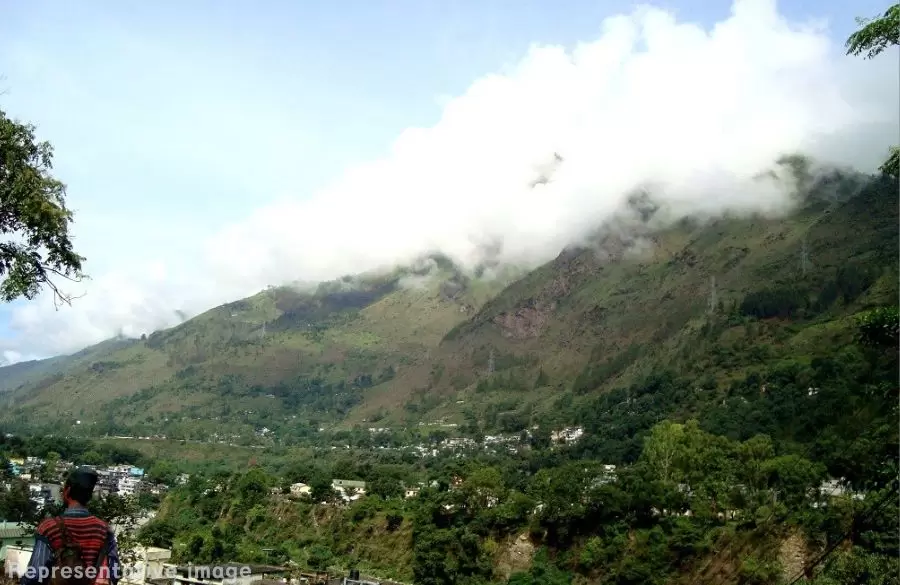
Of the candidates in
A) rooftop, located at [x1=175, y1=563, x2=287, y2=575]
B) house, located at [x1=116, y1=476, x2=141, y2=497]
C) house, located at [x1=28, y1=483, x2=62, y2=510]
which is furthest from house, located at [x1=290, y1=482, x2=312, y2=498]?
house, located at [x1=116, y1=476, x2=141, y2=497]

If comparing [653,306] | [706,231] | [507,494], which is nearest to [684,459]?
[507,494]

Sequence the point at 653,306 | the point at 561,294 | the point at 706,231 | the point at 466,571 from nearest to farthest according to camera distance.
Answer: the point at 466,571, the point at 653,306, the point at 706,231, the point at 561,294

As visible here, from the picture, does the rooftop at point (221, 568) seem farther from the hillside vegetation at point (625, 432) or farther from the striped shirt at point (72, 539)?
the striped shirt at point (72, 539)

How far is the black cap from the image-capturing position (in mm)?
4297

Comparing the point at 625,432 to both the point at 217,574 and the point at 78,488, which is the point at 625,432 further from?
the point at 78,488

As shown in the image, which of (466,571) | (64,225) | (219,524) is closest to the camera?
(64,225)

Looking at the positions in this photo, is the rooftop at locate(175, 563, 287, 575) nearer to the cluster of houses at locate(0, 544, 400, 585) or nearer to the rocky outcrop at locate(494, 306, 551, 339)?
the cluster of houses at locate(0, 544, 400, 585)

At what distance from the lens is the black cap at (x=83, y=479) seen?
430cm

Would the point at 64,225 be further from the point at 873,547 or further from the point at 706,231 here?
the point at 706,231

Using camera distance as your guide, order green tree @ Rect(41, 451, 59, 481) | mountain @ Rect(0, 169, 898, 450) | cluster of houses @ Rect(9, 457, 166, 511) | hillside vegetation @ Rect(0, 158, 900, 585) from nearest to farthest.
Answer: hillside vegetation @ Rect(0, 158, 900, 585)
cluster of houses @ Rect(9, 457, 166, 511)
green tree @ Rect(41, 451, 59, 481)
mountain @ Rect(0, 169, 898, 450)

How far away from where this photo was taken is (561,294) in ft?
646

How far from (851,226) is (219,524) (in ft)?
365

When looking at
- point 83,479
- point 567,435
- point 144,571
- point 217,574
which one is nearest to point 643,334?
point 567,435

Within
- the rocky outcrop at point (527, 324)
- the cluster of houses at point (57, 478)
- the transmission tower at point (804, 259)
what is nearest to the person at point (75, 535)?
the cluster of houses at point (57, 478)
